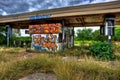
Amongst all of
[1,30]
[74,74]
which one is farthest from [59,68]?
[1,30]

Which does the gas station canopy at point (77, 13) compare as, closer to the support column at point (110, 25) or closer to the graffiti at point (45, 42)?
the support column at point (110, 25)

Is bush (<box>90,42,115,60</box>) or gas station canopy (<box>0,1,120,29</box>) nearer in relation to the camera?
bush (<box>90,42,115,60</box>)

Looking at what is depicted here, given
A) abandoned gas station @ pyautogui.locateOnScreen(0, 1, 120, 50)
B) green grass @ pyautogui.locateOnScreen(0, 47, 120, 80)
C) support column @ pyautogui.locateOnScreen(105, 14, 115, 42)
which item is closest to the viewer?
green grass @ pyautogui.locateOnScreen(0, 47, 120, 80)

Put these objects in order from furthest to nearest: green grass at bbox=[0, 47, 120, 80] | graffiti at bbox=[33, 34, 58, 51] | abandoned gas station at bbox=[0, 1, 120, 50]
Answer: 1. graffiti at bbox=[33, 34, 58, 51]
2. abandoned gas station at bbox=[0, 1, 120, 50]
3. green grass at bbox=[0, 47, 120, 80]

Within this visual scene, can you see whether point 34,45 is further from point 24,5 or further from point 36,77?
point 36,77

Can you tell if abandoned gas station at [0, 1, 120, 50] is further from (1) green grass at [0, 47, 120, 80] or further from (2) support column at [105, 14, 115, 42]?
(1) green grass at [0, 47, 120, 80]

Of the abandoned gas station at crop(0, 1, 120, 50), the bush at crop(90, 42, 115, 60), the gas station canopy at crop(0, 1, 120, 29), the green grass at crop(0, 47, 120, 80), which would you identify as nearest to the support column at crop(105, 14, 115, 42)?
the abandoned gas station at crop(0, 1, 120, 50)

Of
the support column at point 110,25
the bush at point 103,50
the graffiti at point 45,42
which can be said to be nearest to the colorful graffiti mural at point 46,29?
the graffiti at point 45,42

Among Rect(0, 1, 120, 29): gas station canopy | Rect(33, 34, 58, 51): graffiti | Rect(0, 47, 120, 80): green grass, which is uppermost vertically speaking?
Rect(0, 1, 120, 29): gas station canopy

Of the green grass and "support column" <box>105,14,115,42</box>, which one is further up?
"support column" <box>105,14,115,42</box>

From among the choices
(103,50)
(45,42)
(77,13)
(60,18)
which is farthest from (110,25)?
(45,42)

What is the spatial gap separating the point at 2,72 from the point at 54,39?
12145 millimetres

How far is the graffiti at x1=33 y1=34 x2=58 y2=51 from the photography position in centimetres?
1758

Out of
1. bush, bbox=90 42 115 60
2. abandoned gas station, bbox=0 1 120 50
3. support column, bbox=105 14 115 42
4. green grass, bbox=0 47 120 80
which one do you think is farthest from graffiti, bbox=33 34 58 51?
green grass, bbox=0 47 120 80
